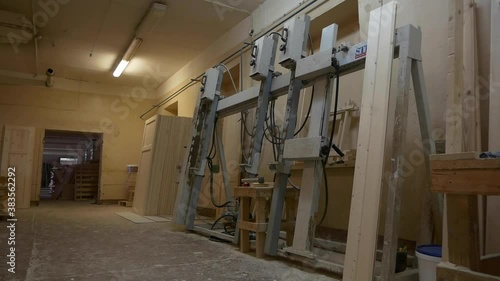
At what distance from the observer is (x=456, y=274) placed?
125 centimetres

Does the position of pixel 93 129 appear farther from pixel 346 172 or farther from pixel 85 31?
pixel 346 172

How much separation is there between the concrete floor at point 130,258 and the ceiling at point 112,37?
3069 millimetres

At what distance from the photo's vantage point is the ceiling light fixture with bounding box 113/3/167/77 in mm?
4695

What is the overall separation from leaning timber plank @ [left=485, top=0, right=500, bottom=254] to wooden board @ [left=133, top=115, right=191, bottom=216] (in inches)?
173

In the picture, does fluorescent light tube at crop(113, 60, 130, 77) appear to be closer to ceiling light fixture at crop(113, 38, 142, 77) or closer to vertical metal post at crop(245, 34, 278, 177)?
ceiling light fixture at crop(113, 38, 142, 77)

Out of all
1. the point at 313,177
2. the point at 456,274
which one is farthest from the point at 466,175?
the point at 313,177

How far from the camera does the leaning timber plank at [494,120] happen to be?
1820mm

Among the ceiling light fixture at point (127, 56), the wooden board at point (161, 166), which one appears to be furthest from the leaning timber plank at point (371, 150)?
the ceiling light fixture at point (127, 56)

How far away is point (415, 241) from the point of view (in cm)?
249

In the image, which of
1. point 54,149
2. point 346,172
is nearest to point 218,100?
point 346,172

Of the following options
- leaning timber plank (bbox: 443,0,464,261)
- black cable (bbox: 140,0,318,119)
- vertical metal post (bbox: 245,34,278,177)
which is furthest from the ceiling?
leaning timber plank (bbox: 443,0,464,261)

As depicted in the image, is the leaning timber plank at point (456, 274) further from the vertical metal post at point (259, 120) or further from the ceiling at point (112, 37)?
the ceiling at point (112, 37)

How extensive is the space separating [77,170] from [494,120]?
33.1ft

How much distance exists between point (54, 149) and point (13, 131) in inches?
372
